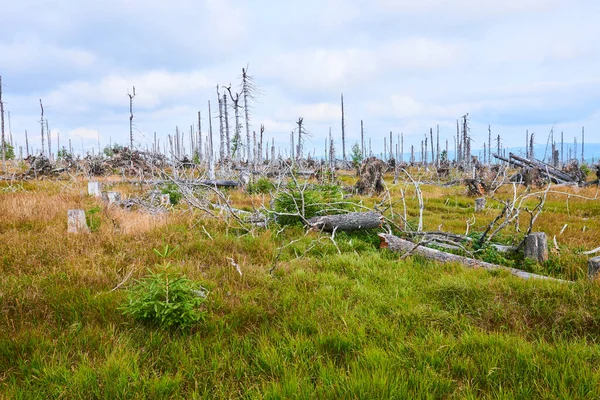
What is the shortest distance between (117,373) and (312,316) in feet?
6.25

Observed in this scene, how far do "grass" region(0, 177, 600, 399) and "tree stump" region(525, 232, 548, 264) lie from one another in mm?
181

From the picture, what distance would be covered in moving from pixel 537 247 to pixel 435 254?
1.65 metres

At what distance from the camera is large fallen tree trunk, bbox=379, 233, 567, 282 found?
496cm

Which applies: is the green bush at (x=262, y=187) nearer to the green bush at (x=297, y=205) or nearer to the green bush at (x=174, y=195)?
the green bush at (x=174, y=195)

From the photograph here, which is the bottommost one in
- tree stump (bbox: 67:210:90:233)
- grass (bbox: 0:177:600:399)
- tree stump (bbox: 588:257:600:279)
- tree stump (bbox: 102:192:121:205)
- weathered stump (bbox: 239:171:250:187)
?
grass (bbox: 0:177:600:399)

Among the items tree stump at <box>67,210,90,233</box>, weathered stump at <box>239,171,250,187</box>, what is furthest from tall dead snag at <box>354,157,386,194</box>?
tree stump at <box>67,210,90,233</box>

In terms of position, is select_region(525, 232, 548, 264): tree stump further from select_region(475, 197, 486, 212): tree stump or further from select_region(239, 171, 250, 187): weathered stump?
select_region(239, 171, 250, 187): weathered stump

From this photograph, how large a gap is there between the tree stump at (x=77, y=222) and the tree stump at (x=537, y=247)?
8.07 metres

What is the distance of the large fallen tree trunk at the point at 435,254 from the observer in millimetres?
4957

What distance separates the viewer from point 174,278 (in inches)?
145

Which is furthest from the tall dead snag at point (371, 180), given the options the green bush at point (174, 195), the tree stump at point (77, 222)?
the tree stump at point (77, 222)

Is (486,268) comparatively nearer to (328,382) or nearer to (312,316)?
(312,316)

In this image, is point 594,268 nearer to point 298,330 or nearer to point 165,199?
point 298,330

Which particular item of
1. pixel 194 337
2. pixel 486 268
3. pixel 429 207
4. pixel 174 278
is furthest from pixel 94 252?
pixel 429 207
